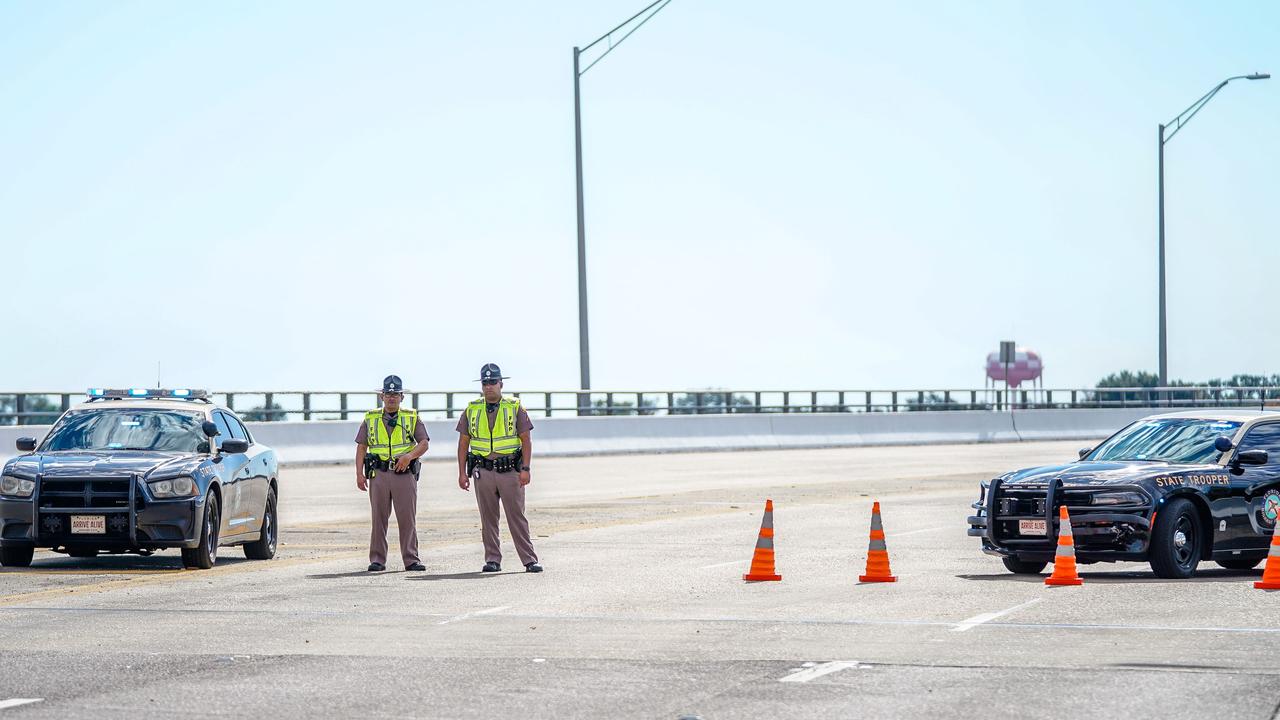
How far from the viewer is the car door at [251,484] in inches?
784

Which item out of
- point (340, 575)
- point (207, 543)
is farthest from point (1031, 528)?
point (207, 543)

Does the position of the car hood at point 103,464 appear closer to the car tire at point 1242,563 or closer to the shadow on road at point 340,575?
the shadow on road at point 340,575

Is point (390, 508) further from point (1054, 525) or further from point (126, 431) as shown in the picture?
point (1054, 525)

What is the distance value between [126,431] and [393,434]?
2.81m

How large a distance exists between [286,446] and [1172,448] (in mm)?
25103

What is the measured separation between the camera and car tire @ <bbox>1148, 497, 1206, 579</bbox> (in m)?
17.0

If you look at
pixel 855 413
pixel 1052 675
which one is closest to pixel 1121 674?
pixel 1052 675

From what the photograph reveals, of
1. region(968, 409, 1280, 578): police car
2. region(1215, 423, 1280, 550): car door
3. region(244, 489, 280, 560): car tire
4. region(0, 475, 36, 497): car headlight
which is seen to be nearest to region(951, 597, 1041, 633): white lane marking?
region(968, 409, 1280, 578): police car

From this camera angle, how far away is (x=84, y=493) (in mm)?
18406

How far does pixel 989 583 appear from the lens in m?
17.0

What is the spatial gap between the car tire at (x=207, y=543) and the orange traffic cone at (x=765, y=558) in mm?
5078

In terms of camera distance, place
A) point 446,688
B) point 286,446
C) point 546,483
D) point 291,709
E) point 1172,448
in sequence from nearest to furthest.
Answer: point 291,709 → point 446,688 → point 1172,448 → point 546,483 → point 286,446

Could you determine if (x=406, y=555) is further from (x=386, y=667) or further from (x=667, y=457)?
(x=667, y=457)

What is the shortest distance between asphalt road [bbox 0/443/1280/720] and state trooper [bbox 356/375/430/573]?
635 millimetres
